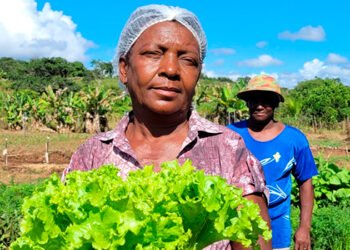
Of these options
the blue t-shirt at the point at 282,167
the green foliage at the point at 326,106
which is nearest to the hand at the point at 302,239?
the blue t-shirt at the point at 282,167

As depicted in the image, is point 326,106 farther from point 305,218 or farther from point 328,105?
point 305,218

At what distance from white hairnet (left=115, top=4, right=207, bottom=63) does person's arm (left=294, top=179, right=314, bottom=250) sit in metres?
2.24

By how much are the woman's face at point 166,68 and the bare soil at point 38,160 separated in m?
11.1

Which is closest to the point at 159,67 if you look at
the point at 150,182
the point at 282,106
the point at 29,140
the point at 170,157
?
the point at 170,157

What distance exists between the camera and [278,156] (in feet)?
12.1

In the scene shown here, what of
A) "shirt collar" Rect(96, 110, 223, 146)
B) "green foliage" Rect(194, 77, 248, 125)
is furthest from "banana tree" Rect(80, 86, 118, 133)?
"shirt collar" Rect(96, 110, 223, 146)

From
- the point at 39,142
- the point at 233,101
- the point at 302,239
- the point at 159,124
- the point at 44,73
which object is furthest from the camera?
the point at 44,73

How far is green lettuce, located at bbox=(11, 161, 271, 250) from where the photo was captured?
117cm

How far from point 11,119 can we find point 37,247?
3052 cm

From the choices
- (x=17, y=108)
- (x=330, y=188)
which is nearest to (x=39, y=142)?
(x=17, y=108)

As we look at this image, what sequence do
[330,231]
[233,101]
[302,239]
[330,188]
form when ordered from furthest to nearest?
[233,101]
[330,188]
[330,231]
[302,239]

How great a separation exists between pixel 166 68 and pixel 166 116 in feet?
0.70

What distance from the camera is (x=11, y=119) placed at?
3039 cm

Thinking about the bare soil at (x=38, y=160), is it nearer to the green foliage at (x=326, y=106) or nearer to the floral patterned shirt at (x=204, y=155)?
the green foliage at (x=326, y=106)
